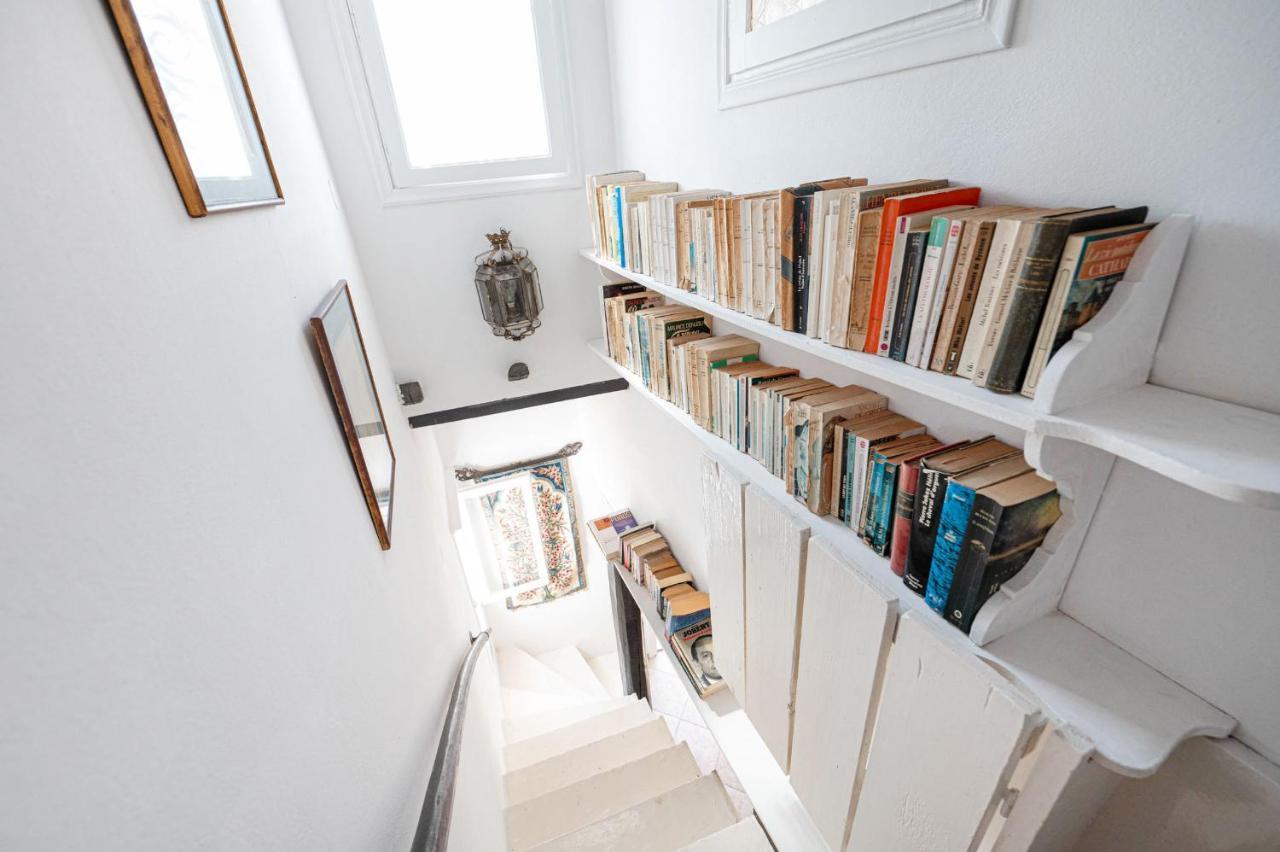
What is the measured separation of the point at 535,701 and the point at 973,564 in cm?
407

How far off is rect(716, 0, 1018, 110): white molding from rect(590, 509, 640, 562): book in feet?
8.21

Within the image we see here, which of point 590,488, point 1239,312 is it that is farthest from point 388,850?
point 590,488

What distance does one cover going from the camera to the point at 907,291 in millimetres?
949

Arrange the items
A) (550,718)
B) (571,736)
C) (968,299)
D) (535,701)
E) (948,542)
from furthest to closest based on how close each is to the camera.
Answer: (535,701), (550,718), (571,736), (948,542), (968,299)

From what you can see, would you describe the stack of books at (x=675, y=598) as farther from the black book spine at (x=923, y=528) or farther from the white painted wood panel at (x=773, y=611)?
the black book spine at (x=923, y=528)

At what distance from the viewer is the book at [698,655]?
232 centimetres

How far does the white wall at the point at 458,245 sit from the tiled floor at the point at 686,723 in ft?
7.15

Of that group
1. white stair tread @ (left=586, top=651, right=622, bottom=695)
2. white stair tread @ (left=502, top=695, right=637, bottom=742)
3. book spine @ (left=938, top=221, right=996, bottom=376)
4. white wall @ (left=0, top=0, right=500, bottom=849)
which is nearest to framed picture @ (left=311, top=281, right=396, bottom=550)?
white wall @ (left=0, top=0, right=500, bottom=849)

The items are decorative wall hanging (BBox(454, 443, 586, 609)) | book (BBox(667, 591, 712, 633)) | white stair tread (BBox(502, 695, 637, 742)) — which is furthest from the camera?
decorative wall hanging (BBox(454, 443, 586, 609))

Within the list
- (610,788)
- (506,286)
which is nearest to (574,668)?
(610,788)

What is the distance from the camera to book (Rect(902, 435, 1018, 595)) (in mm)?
960

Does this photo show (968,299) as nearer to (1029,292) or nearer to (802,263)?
(1029,292)

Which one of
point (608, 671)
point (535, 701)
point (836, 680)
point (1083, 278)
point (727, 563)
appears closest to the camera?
point (1083, 278)

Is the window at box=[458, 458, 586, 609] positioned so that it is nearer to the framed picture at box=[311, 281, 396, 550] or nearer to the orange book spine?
the framed picture at box=[311, 281, 396, 550]
